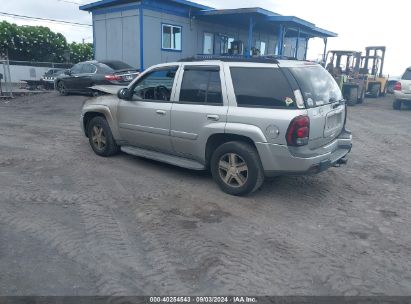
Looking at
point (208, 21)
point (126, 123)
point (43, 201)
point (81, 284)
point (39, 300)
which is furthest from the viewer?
point (208, 21)

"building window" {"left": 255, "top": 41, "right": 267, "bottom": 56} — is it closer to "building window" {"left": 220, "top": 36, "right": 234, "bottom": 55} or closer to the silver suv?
"building window" {"left": 220, "top": 36, "right": 234, "bottom": 55}

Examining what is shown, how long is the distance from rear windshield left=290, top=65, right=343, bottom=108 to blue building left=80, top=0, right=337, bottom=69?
11806 mm

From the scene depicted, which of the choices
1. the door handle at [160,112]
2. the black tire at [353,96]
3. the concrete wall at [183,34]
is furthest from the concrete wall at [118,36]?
the door handle at [160,112]

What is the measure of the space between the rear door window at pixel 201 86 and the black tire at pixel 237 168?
68 centimetres

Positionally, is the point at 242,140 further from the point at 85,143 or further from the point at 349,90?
the point at 349,90

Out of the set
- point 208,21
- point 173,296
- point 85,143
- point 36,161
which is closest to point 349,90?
point 208,21

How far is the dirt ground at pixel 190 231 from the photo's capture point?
2.98 metres

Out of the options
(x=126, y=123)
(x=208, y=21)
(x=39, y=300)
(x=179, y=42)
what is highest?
(x=208, y=21)

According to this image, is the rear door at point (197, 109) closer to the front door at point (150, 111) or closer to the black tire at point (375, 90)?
the front door at point (150, 111)

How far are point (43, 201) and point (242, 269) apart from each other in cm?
283

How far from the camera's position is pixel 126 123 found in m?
5.95

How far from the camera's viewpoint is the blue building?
15.6 metres

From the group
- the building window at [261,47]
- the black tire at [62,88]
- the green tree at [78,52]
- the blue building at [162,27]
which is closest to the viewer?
the black tire at [62,88]

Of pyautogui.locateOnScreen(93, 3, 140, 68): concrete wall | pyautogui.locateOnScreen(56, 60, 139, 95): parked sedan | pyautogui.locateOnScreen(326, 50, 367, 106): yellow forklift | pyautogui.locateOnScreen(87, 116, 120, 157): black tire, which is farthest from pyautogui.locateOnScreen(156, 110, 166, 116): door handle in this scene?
pyautogui.locateOnScreen(326, 50, 367, 106): yellow forklift
